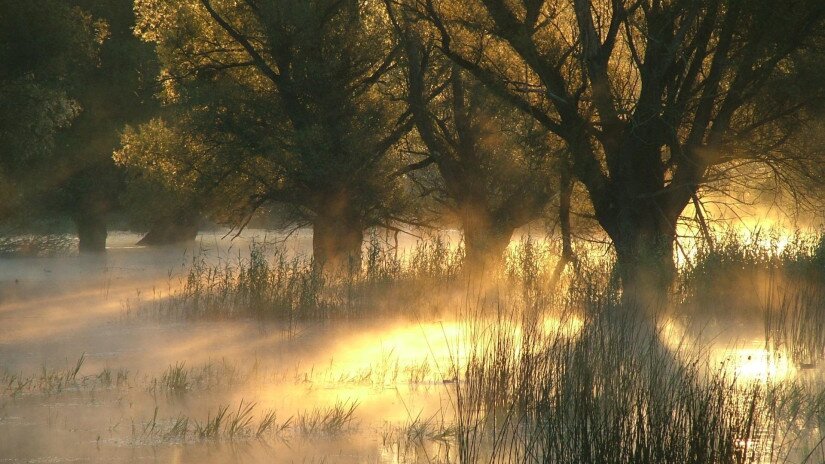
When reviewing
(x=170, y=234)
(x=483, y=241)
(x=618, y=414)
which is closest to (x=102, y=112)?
(x=170, y=234)

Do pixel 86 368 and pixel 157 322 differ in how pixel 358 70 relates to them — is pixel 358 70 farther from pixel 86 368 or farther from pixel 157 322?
pixel 86 368

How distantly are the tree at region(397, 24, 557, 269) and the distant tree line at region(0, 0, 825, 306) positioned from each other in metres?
0.05

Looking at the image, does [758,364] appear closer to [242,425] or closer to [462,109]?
[242,425]

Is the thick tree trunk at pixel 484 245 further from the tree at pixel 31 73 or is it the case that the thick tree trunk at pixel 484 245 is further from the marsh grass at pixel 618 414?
the marsh grass at pixel 618 414

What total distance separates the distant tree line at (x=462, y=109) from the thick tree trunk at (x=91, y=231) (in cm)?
795

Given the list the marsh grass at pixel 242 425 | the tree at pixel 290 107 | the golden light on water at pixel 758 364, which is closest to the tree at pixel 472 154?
the tree at pixel 290 107

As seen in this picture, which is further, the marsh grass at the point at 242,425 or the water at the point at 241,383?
the marsh grass at the point at 242,425

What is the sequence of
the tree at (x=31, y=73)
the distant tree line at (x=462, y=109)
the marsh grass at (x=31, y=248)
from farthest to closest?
the marsh grass at (x=31, y=248) → the tree at (x=31, y=73) → the distant tree line at (x=462, y=109)

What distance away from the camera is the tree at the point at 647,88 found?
14.8m

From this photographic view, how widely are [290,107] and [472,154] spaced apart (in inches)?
146

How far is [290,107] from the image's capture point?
20.1 meters

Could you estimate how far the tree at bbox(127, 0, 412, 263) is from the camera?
19.7 metres

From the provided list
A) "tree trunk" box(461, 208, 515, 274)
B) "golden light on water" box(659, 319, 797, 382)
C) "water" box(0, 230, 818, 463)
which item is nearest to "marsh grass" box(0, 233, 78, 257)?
"tree trunk" box(461, 208, 515, 274)

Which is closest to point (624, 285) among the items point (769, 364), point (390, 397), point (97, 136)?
point (769, 364)
